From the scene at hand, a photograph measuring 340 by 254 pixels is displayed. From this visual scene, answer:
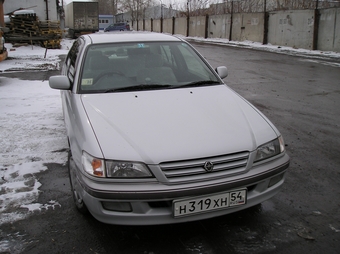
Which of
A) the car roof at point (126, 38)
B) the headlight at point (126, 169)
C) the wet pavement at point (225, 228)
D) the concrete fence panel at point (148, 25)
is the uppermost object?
the concrete fence panel at point (148, 25)

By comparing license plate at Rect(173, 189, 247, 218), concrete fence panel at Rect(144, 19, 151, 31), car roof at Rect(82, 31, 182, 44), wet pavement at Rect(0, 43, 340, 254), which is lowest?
wet pavement at Rect(0, 43, 340, 254)

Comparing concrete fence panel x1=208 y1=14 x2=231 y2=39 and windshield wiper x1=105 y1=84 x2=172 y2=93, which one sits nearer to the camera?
windshield wiper x1=105 y1=84 x2=172 y2=93

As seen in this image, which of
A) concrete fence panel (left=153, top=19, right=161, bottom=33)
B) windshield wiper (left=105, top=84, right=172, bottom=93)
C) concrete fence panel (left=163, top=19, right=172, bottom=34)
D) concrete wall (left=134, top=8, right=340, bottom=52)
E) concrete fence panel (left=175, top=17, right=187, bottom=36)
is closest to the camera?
windshield wiper (left=105, top=84, right=172, bottom=93)

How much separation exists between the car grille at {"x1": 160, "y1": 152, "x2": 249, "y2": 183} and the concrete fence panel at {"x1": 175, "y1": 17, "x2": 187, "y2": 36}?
39.8 metres

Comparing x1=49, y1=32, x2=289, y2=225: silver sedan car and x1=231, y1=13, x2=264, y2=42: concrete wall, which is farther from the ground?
x1=231, y1=13, x2=264, y2=42: concrete wall

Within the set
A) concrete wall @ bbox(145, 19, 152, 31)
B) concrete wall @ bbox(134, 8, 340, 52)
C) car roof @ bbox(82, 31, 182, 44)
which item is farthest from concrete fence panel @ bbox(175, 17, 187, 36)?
car roof @ bbox(82, 31, 182, 44)

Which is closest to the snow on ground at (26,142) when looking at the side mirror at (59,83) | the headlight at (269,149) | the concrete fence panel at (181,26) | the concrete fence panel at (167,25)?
the side mirror at (59,83)

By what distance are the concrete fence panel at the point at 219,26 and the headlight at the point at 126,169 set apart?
30.8m

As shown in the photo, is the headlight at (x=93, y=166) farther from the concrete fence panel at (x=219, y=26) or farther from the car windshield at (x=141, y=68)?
the concrete fence panel at (x=219, y=26)

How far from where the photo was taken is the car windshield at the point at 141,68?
379 cm

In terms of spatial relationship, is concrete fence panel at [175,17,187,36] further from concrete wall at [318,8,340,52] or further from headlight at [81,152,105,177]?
headlight at [81,152,105,177]

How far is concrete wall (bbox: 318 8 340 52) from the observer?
774 inches

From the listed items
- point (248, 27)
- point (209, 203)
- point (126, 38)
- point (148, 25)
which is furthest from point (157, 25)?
point (209, 203)

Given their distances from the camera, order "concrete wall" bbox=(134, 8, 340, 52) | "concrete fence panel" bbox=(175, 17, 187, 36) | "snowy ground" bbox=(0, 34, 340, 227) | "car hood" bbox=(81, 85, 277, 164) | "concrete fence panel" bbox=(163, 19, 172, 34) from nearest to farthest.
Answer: "car hood" bbox=(81, 85, 277, 164)
"snowy ground" bbox=(0, 34, 340, 227)
"concrete wall" bbox=(134, 8, 340, 52)
"concrete fence panel" bbox=(175, 17, 187, 36)
"concrete fence panel" bbox=(163, 19, 172, 34)
